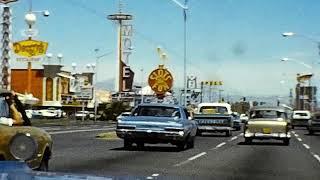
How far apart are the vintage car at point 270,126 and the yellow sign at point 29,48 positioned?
32.9 m

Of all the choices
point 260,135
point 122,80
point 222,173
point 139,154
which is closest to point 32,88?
point 122,80

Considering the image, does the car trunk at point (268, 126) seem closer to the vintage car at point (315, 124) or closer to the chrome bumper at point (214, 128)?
the chrome bumper at point (214, 128)

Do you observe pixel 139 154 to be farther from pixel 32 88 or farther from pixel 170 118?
pixel 32 88

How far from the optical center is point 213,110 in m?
43.7

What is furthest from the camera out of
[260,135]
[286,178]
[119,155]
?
[260,135]

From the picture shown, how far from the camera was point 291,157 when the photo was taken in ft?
78.8

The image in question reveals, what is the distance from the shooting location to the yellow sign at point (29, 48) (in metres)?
61.6

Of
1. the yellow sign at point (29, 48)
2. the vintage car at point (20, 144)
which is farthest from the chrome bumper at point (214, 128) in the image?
the vintage car at point (20, 144)

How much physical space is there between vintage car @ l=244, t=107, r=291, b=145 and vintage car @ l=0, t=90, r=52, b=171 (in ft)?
68.7

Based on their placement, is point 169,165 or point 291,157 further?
Answer: point 291,157

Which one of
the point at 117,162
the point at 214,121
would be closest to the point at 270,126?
the point at 214,121

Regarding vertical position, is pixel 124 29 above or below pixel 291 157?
above

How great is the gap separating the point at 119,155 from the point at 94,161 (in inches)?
118

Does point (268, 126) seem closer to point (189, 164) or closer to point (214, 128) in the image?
point (214, 128)
